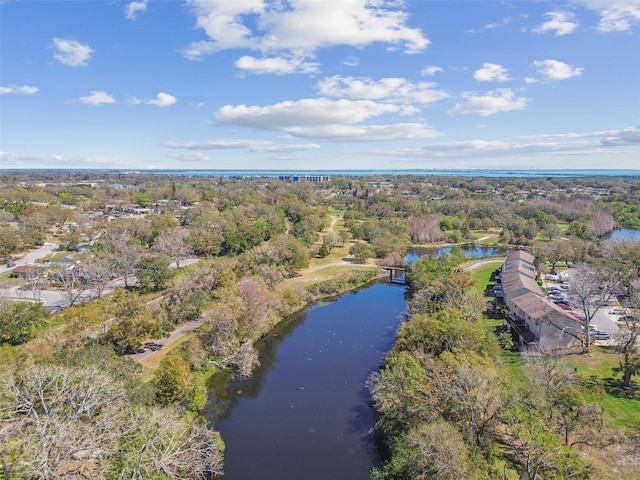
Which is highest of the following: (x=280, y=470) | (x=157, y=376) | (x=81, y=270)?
(x=81, y=270)

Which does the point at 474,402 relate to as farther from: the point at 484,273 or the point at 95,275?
the point at 484,273

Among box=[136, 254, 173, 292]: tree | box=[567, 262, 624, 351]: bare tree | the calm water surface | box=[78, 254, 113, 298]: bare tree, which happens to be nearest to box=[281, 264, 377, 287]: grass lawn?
the calm water surface

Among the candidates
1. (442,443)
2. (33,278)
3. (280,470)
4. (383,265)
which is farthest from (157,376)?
(383,265)

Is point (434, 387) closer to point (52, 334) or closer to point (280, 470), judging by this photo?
point (280, 470)

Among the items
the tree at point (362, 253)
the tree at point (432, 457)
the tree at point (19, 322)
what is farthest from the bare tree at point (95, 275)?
the tree at point (362, 253)

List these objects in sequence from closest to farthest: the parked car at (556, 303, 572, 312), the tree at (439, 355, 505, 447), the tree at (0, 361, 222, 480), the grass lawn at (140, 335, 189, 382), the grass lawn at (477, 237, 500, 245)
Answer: the tree at (0, 361, 222, 480) < the tree at (439, 355, 505, 447) < the grass lawn at (140, 335, 189, 382) < the parked car at (556, 303, 572, 312) < the grass lawn at (477, 237, 500, 245)

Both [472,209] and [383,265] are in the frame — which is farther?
[472,209]

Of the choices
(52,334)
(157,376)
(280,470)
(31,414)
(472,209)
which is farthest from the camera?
(472,209)

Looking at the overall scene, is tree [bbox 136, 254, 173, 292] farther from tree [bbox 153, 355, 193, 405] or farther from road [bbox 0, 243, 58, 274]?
road [bbox 0, 243, 58, 274]
